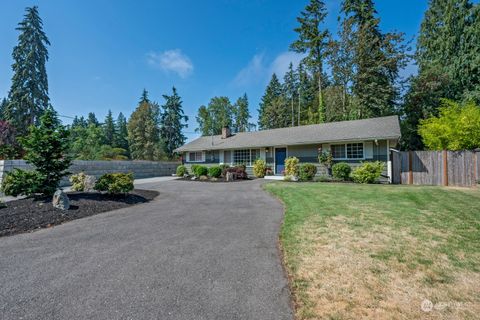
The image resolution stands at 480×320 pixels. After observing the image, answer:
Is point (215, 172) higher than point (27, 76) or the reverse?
the reverse

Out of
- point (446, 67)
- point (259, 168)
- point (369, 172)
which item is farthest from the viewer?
point (446, 67)

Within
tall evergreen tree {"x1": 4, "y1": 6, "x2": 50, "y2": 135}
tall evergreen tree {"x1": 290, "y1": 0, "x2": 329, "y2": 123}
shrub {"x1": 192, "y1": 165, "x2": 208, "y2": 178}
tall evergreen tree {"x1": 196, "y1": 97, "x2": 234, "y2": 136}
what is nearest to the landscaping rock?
shrub {"x1": 192, "y1": 165, "x2": 208, "y2": 178}

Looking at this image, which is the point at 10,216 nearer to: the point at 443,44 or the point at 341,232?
the point at 341,232

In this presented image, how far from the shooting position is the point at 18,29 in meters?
24.9

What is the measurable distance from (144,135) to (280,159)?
88.8 ft

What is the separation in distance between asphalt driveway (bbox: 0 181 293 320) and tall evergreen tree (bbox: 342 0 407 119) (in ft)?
69.2

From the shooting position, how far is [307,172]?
1409 cm

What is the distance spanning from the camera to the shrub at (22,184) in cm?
734

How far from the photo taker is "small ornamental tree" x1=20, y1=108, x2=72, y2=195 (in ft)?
25.3

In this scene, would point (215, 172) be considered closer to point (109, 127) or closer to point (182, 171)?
point (182, 171)

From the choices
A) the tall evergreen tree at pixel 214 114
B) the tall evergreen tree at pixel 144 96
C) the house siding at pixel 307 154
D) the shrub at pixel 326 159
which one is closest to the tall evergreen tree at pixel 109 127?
the tall evergreen tree at pixel 144 96

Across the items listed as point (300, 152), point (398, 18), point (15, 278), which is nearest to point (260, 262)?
point (15, 278)

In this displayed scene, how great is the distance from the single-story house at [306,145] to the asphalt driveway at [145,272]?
34.4 feet

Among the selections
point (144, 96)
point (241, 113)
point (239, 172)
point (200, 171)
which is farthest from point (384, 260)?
point (144, 96)
